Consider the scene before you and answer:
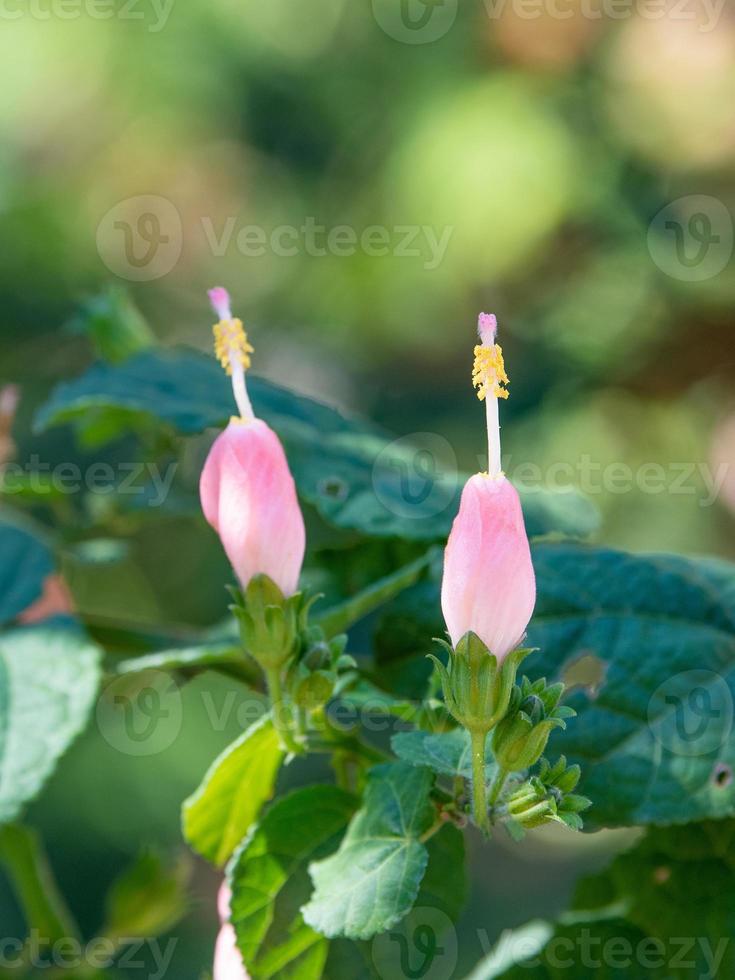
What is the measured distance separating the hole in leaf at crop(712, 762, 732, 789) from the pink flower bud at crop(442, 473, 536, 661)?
0.57ft

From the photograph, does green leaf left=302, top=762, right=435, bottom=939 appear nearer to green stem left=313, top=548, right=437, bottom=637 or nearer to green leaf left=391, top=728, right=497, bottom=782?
green leaf left=391, top=728, right=497, bottom=782

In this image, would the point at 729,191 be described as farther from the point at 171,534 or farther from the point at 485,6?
the point at 171,534

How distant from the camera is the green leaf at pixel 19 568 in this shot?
0.87m

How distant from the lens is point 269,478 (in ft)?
2.06

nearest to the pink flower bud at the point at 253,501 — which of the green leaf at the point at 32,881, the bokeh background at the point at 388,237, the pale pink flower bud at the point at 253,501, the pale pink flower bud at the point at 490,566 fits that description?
the pale pink flower bud at the point at 253,501

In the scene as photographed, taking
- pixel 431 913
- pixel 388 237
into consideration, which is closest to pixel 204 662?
pixel 431 913

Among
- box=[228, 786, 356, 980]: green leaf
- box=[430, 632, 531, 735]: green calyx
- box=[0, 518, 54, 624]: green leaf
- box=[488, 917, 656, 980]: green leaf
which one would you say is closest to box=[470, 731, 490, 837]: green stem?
box=[430, 632, 531, 735]: green calyx

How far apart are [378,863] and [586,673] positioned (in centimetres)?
21

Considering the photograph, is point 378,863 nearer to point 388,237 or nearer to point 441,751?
point 441,751

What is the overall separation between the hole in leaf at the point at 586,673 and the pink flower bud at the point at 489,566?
0.16m

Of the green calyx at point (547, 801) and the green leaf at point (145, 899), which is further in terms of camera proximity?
the green leaf at point (145, 899)

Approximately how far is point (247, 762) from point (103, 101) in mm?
2054

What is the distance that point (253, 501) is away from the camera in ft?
2.06

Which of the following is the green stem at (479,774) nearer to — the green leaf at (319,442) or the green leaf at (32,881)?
the green leaf at (319,442)
